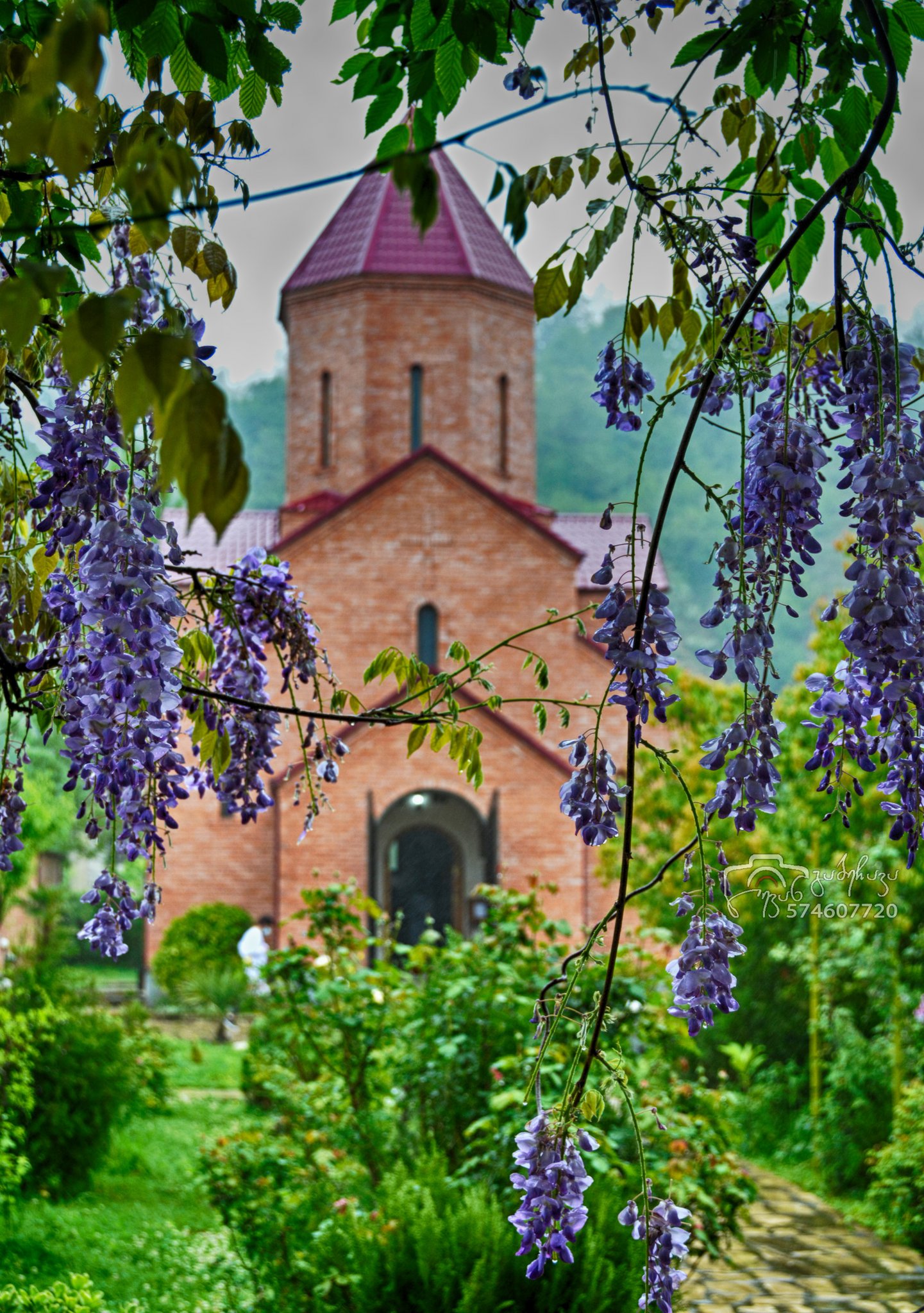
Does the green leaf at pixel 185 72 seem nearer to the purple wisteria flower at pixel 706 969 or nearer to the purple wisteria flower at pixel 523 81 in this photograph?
the purple wisteria flower at pixel 523 81

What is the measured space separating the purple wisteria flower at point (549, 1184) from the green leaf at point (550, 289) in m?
1.24

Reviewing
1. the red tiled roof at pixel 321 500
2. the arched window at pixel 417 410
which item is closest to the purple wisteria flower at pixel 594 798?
the red tiled roof at pixel 321 500

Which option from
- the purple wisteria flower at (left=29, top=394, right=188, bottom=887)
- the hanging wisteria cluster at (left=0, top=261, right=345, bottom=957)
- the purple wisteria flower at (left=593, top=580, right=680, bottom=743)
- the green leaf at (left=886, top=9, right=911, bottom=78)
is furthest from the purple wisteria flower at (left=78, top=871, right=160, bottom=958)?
the green leaf at (left=886, top=9, right=911, bottom=78)

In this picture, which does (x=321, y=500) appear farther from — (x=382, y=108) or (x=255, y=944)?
(x=382, y=108)

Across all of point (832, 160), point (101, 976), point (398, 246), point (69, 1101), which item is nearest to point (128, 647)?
point (832, 160)

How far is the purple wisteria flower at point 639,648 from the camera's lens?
1621 millimetres

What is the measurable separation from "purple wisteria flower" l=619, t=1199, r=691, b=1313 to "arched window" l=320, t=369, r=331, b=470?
60.4ft

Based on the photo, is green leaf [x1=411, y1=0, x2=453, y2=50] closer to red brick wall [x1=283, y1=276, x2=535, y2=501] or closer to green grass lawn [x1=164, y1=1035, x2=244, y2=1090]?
green grass lawn [x1=164, y1=1035, x2=244, y2=1090]

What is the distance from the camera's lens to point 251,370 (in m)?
49.3

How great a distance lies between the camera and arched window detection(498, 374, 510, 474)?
19891mm

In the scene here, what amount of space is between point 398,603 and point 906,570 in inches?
640

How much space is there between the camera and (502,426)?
65.4ft

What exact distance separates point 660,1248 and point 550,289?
A: 4.87ft

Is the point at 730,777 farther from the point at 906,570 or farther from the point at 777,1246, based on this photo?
the point at 777,1246
